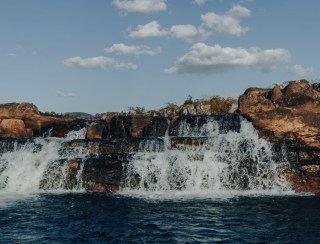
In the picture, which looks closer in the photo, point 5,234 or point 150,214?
point 5,234

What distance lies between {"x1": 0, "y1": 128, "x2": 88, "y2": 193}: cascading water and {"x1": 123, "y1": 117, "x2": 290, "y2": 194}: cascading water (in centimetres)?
490

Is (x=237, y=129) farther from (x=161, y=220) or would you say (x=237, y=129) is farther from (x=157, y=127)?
(x=161, y=220)

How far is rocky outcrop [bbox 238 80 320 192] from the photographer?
29.6 meters

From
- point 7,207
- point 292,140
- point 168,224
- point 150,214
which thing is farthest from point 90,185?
Answer: point 292,140

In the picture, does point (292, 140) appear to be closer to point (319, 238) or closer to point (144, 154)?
point (144, 154)

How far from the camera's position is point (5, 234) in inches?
681

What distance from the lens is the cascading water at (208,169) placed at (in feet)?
96.5

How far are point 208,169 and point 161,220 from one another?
36.8 ft

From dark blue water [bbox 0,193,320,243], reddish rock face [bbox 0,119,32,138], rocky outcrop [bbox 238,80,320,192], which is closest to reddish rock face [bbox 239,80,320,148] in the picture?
rocky outcrop [bbox 238,80,320,192]

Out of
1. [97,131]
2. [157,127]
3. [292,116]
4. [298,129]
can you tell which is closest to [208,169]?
[298,129]

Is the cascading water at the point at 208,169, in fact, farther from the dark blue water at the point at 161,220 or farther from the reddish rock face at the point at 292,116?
the dark blue water at the point at 161,220

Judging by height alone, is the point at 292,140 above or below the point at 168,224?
above

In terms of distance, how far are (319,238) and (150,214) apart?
7942 millimetres

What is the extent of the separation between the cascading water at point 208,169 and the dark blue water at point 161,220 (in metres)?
3.45
